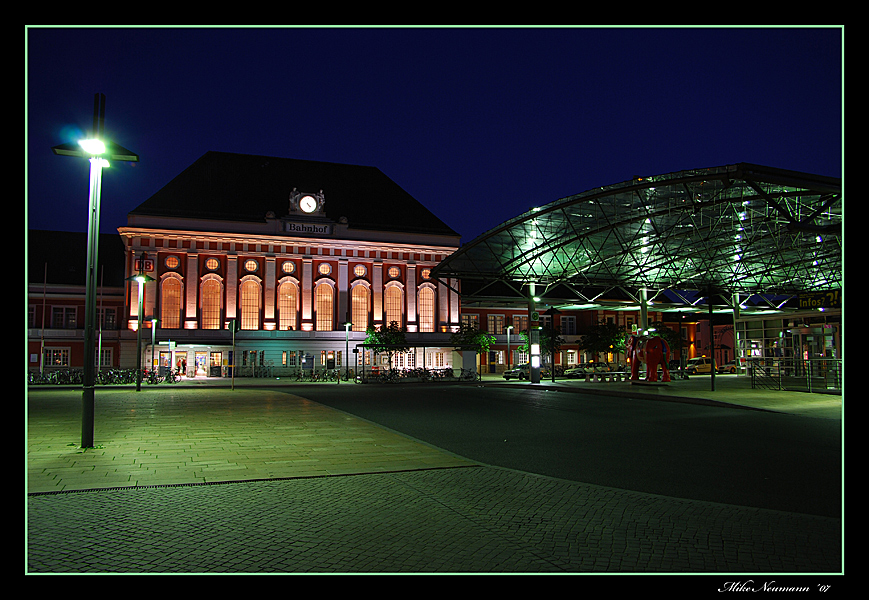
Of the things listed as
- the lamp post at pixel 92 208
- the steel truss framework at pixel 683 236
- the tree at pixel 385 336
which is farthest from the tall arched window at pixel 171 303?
the lamp post at pixel 92 208

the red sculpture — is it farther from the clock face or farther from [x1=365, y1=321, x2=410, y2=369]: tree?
the clock face

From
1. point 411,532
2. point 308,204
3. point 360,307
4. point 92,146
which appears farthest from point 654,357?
point 308,204

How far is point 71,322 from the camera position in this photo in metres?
53.2

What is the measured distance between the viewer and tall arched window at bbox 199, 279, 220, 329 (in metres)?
53.2

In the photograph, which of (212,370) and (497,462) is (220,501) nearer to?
(497,462)

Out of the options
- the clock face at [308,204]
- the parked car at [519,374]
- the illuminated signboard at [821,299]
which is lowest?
the parked car at [519,374]

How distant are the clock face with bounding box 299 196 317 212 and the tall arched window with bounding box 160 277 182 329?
12.6 meters

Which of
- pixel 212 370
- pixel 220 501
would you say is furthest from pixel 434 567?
pixel 212 370

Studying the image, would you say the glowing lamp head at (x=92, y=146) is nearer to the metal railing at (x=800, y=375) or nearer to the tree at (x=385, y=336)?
the metal railing at (x=800, y=375)

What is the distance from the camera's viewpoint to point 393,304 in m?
58.4

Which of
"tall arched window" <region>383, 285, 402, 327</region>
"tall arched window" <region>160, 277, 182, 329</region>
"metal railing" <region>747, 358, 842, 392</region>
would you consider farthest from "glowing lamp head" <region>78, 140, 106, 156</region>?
"tall arched window" <region>383, 285, 402, 327</region>

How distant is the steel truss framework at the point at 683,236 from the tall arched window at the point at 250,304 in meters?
22.6

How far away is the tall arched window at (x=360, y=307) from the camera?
188 feet

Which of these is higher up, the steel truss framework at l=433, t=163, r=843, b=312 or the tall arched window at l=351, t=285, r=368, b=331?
the steel truss framework at l=433, t=163, r=843, b=312
